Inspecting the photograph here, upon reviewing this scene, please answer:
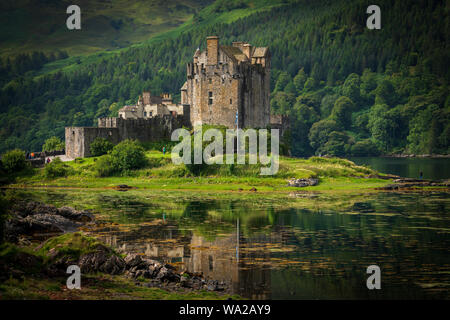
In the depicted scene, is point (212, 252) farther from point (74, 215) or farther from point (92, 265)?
point (74, 215)

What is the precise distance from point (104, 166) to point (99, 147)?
7504mm

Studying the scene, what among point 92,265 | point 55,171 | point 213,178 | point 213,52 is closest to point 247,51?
point 213,52

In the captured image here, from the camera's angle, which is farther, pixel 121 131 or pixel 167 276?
pixel 121 131

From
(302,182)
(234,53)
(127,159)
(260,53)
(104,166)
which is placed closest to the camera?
(302,182)

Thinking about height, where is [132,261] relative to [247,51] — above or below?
below

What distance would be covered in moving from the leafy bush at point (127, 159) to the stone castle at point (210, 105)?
24.8ft

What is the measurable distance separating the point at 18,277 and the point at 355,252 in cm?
2014

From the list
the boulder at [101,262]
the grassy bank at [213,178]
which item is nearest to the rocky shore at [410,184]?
the grassy bank at [213,178]

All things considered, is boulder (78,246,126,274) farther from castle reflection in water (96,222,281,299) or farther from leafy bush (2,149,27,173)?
leafy bush (2,149,27,173)

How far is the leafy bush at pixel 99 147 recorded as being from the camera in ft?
304

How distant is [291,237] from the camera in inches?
1879

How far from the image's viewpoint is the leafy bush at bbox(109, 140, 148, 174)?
283 ft

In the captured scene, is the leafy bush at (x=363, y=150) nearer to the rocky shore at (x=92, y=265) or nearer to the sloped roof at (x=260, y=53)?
the sloped roof at (x=260, y=53)

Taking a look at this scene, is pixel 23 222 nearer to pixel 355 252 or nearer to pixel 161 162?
pixel 355 252
